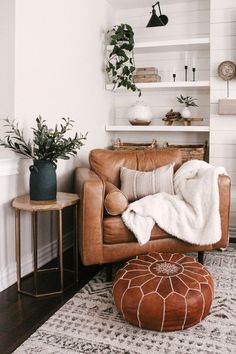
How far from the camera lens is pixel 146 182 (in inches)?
122

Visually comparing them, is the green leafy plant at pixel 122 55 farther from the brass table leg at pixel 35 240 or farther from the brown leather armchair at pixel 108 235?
the brass table leg at pixel 35 240

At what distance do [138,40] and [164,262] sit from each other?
297cm

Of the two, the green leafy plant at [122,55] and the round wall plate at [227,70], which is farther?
the green leafy plant at [122,55]

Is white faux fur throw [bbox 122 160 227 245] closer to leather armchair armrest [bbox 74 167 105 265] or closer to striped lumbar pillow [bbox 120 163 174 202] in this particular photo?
leather armchair armrest [bbox 74 167 105 265]

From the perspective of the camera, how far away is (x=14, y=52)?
99.2 inches

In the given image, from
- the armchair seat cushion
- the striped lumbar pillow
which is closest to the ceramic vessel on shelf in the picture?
the striped lumbar pillow

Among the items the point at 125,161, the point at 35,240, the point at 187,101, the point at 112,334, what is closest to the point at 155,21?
the point at 187,101

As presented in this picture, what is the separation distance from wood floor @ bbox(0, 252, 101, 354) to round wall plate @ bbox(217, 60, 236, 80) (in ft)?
7.87

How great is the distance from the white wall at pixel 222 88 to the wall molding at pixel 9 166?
2.08 metres

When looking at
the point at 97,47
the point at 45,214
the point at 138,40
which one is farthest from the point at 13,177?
the point at 138,40

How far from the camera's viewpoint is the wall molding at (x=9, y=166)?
2453 mm

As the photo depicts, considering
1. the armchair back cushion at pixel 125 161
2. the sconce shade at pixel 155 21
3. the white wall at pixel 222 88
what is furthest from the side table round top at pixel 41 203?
the sconce shade at pixel 155 21

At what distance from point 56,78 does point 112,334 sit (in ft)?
6.68

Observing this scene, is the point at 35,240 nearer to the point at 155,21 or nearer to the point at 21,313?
the point at 21,313
